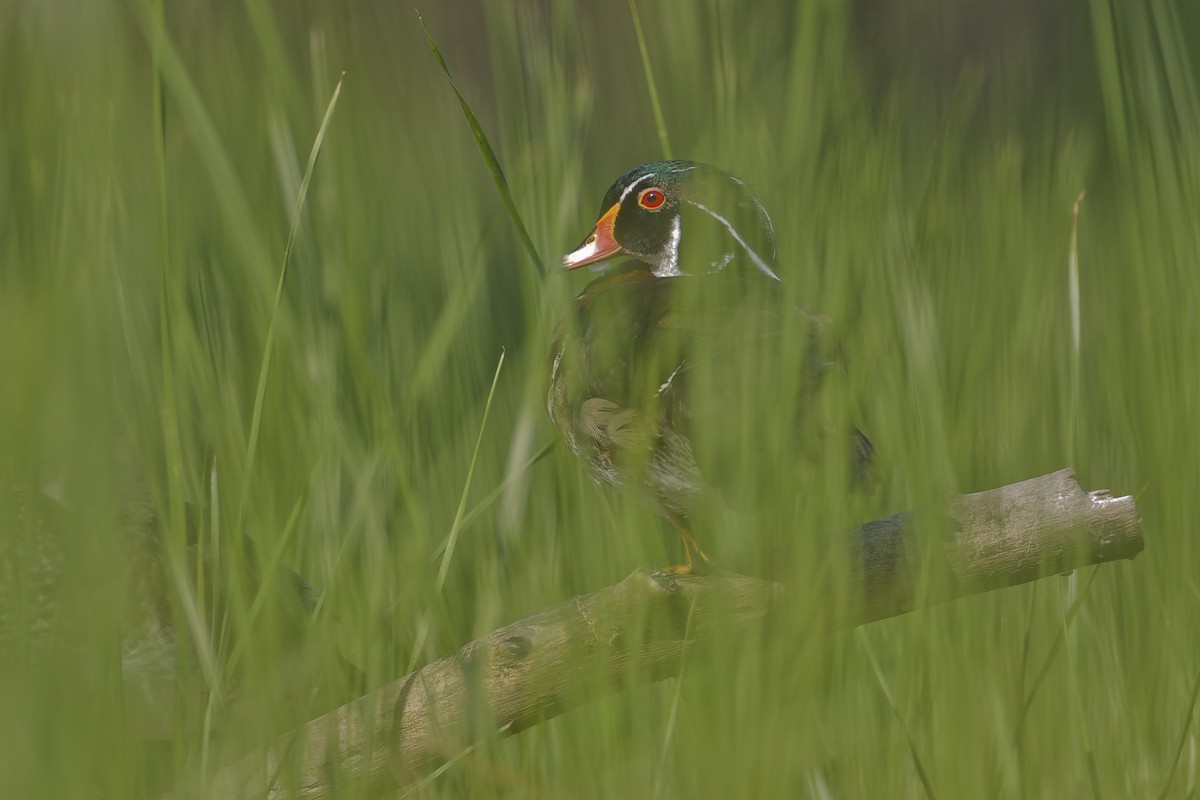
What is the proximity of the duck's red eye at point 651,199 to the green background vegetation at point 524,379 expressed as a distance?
Result: 0.31 metres

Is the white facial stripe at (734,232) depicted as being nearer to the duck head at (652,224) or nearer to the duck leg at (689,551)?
the duck head at (652,224)

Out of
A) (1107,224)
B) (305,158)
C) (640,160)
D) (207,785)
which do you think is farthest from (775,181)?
(1107,224)

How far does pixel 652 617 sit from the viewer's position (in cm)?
125

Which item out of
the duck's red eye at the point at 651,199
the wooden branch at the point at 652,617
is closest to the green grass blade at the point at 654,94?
the wooden branch at the point at 652,617

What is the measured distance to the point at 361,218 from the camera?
4.51ft

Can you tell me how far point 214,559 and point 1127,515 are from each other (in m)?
0.85

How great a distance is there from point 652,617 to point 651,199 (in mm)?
855

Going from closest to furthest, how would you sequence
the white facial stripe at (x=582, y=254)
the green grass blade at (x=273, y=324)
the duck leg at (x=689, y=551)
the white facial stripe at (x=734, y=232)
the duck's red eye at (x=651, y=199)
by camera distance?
the white facial stripe at (x=734, y=232)
the green grass blade at (x=273, y=324)
the duck leg at (x=689, y=551)
the white facial stripe at (x=582, y=254)
the duck's red eye at (x=651, y=199)

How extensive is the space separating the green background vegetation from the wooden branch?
4cm

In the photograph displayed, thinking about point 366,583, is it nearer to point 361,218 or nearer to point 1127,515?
point 361,218

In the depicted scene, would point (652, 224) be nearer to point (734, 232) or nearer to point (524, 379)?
point (524, 379)

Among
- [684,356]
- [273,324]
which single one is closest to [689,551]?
[684,356]

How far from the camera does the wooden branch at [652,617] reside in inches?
49.0

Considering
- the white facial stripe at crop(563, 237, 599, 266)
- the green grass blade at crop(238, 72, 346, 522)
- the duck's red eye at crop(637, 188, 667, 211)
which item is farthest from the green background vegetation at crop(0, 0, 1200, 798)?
the duck's red eye at crop(637, 188, 667, 211)
